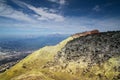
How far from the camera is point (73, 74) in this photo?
15350 centimetres

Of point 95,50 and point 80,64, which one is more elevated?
point 95,50

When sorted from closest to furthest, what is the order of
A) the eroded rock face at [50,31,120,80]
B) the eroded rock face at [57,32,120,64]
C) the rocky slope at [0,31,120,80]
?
the rocky slope at [0,31,120,80]
the eroded rock face at [50,31,120,80]
the eroded rock face at [57,32,120,64]

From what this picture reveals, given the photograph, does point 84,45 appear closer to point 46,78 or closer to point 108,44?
point 108,44

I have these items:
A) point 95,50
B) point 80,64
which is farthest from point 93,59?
point 80,64

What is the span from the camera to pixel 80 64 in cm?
16412

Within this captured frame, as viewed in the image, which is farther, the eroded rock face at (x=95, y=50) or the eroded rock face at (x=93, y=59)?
the eroded rock face at (x=95, y=50)

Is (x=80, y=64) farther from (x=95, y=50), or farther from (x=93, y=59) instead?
(x=95, y=50)

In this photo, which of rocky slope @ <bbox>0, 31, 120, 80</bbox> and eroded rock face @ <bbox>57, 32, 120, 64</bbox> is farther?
eroded rock face @ <bbox>57, 32, 120, 64</bbox>

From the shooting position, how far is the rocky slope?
140 m

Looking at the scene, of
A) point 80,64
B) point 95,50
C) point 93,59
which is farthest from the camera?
point 95,50

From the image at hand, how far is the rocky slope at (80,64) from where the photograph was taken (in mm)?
139800

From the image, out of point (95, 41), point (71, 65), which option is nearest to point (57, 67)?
point (71, 65)

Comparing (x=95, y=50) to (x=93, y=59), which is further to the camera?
(x=95, y=50)

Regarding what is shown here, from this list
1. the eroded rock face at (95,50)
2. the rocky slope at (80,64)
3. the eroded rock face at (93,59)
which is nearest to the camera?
the rocky slope at (80,64)
